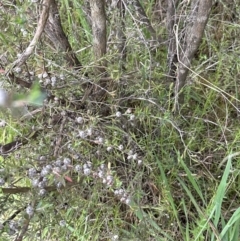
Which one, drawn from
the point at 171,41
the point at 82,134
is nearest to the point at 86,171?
the point at 82,134

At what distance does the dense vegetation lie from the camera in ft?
2.68

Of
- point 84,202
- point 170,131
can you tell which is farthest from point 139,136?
point 84,202

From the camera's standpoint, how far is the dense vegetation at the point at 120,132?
0.82m

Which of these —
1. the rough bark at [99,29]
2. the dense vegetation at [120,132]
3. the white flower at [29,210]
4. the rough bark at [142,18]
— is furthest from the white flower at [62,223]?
the rough bark at [142,18]

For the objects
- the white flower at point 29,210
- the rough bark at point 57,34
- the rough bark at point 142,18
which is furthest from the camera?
the rough bark at point 142,18

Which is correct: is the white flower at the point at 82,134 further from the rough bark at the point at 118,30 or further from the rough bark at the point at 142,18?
the rough bark at the point at 142,18

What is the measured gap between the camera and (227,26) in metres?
1.17

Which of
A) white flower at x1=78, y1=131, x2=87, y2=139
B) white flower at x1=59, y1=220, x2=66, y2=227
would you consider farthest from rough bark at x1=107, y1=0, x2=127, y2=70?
white flower at x1=59, y1=220, x2=66, y2=227

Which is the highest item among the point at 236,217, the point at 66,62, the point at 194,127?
the point at 66,62

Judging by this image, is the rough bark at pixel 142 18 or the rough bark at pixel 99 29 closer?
the rough bark at pixel 99 29

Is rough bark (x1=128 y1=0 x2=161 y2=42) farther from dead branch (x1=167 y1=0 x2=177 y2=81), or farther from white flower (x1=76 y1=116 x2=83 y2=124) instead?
white flower (x1=76 y1=116 x2=83 y2=124)

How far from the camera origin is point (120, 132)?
933 millimetres

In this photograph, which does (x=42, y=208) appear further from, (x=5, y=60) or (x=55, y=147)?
(x=5, y=60)

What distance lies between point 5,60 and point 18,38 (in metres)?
0.07
